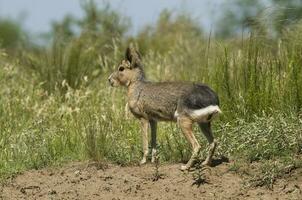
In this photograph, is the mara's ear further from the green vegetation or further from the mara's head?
the green vegetation

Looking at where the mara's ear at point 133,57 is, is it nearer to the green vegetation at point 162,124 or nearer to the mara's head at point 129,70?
the mara's head at point 129,70

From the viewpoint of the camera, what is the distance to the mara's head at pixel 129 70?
970 cm

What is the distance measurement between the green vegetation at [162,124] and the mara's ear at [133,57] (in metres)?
0.76

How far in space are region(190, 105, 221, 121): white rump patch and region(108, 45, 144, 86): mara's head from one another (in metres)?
1.54

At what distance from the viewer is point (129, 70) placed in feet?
32.1

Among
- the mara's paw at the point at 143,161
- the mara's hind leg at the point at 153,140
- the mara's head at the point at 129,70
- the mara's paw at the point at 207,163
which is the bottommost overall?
the mara's paw at the point at 143,161

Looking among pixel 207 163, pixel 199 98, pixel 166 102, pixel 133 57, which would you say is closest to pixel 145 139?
pixel 166 102

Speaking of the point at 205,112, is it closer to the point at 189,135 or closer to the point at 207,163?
the point at 189,135

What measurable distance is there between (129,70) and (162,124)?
135cm

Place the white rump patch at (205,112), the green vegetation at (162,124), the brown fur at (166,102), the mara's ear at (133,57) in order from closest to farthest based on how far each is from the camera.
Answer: the white rump patch at (205,112)
the brown fur at (166,102)
the green vegetation at (162,124)
the mara's ear at (133,57)

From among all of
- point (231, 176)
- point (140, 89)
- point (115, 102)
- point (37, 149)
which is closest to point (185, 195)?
point (231, 176)

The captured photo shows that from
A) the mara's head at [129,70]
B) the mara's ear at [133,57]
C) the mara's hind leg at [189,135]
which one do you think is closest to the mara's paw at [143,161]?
the mara's hind leg at [189,135]

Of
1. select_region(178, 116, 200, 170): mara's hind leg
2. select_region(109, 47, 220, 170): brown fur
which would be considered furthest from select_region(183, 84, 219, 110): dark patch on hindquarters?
select_region(178, 116, 200, 170): mara's hind leg

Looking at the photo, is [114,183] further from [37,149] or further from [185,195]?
[37,149]
